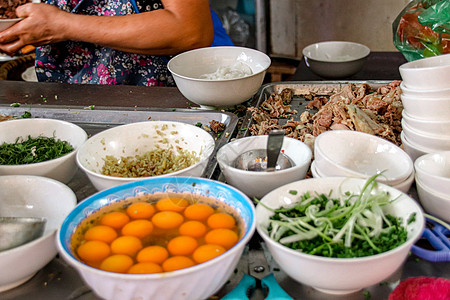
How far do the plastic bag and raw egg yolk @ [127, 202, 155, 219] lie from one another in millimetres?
1671

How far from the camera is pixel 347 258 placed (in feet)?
3.34

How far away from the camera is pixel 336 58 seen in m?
3.09

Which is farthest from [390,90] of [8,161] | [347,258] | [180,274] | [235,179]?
[8,161]

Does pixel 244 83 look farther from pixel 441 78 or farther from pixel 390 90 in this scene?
pixel 441 78

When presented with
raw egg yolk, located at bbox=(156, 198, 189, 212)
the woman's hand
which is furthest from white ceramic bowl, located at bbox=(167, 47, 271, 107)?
raw egg yolk, located at bbox=(156, 198, 189, 212)

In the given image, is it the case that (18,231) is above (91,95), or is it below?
above

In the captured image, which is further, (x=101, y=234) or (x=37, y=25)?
(x=37, y=25)

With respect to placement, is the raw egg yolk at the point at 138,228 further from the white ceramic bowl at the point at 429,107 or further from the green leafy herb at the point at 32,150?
the white ceramic bowl at the point at 429,107

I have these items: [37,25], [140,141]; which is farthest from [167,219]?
[37,25]

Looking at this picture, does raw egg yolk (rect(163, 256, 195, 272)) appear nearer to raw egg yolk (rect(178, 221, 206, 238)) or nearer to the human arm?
raw egg yolk (rect(178, 221, 206, 238))

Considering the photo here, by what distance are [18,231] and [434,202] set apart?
3.76 feet

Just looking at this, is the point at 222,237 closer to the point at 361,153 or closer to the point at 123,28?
the point at 361,153

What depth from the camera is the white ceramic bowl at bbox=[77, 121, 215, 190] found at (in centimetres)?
162

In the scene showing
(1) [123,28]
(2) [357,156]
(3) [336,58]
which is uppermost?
(1) [123,28]
